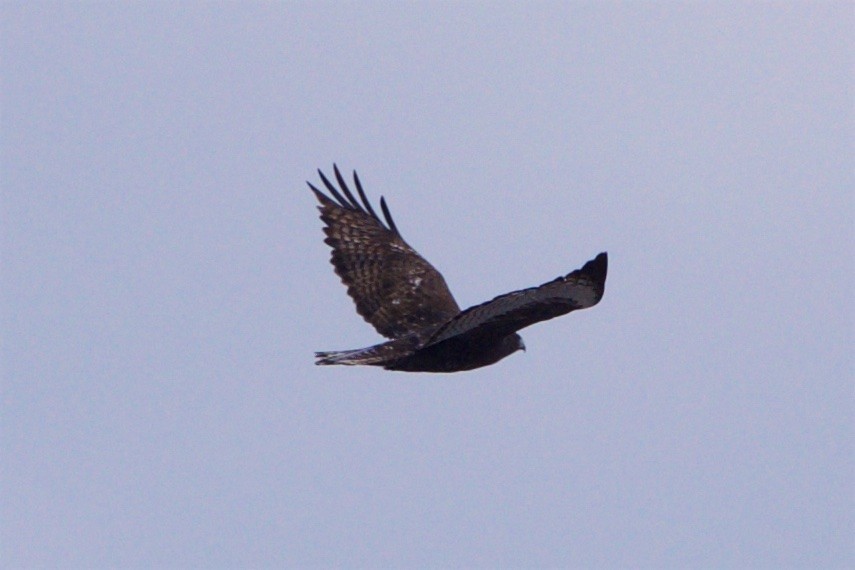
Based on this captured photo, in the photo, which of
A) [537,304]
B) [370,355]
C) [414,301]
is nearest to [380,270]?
[414,301]

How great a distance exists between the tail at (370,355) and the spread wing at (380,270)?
4.26 ft

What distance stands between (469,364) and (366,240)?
114 inches

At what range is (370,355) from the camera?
41.9 ft

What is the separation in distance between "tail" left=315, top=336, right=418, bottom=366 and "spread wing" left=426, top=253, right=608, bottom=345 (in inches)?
29.1

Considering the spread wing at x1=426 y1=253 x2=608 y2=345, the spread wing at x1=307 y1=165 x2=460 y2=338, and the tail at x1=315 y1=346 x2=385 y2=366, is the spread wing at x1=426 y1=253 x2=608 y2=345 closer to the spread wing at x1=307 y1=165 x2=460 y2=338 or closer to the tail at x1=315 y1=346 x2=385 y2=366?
the tail at x1=315 y1=346 x2=385 y2=366

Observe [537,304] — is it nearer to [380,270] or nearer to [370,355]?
Result: [370,355]

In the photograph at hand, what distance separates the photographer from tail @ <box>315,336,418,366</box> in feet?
41.7

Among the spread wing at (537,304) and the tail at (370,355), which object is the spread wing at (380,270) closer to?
the tail at (370,355)

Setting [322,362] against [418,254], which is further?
[418,254]

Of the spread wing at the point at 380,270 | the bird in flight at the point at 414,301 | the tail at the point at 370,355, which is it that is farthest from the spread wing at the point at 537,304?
the spread wing at the point at 380,270

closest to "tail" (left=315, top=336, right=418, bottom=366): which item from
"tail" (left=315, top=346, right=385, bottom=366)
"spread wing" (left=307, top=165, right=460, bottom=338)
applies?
"tail" (left=315, top=346, right=385, bottom=366)

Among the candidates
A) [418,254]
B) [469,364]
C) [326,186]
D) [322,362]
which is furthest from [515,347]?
[326,186]

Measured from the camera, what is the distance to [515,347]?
513 inches

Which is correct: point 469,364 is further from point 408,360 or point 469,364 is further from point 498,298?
point 498,298
